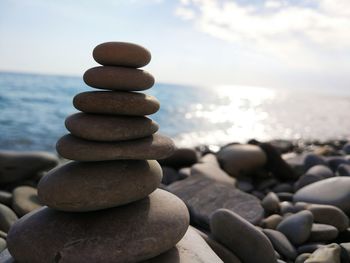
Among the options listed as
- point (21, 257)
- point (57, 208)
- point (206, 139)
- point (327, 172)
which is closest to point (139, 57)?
point (57, 208)

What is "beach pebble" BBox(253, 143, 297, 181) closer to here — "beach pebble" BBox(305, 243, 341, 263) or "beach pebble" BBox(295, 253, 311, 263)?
"beach pebble" BBox(295, 253, 311, 263)

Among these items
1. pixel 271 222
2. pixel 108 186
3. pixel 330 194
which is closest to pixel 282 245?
pixel 271 222

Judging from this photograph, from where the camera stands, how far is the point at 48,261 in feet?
8.15

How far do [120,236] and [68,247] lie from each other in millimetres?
332

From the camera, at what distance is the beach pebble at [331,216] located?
13.8ft

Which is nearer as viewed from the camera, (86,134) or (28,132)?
(86,134)

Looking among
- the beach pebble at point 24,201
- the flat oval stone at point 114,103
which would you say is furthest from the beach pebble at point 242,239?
the beach pebble at point 24,201

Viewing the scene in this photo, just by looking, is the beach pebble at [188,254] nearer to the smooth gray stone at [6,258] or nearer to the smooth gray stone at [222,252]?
the smooth gray stone at [222,252]

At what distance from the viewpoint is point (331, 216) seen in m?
4.23

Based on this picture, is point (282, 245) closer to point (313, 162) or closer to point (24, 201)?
point (24, 201)

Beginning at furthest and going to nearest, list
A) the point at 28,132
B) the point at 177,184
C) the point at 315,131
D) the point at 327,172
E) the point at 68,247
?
the point at 315,131, the point at 28,132, the point at 327,172, the point at 177,184, the point at 68,247

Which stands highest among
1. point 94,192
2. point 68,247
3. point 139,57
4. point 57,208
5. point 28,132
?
point 139,57

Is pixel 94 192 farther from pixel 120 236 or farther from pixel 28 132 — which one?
pixel 28 132

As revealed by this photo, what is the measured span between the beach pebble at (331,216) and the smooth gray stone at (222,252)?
1.46 metres
